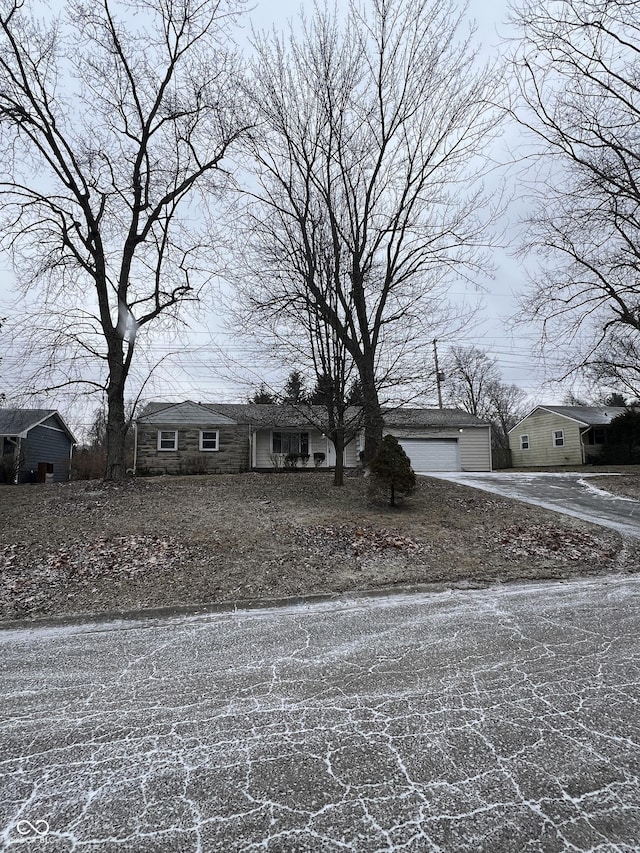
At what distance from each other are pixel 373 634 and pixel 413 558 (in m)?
2.87

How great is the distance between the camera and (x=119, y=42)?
11211mm

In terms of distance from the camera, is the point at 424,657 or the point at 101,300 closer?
the point at 424,657

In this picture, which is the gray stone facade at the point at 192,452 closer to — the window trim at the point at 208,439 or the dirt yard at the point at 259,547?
the window trim at the point at 208,439

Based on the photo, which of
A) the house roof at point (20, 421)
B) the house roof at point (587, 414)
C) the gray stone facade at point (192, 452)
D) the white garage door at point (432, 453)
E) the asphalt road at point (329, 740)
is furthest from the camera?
the house roof at point (587, 414)

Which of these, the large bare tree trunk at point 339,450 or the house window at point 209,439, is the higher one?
the house window at point 209,439

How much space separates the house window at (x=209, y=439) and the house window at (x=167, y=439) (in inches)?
45.2

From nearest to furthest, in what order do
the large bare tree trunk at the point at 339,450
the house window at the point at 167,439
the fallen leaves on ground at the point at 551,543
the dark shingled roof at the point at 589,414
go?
the fallen leaves on ground at the point at 551,543 → the large bare tree trunk at the point at 339,450 → the house window at the point at 167,439 → the dark shingled roof at the point at 589,414

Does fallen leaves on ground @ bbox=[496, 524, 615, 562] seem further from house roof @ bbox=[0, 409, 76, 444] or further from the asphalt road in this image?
house roof @ bbox=[0, 409, 76, 444]

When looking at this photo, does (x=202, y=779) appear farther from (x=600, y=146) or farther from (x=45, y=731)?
(x=600, y=146)

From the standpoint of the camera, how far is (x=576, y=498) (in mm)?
11648

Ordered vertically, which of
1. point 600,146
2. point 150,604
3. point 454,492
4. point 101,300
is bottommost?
point 150,604

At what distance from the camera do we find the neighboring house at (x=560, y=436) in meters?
25.5

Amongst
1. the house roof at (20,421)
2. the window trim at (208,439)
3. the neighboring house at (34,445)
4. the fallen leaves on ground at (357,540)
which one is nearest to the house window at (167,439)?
the window trim at (208,439)

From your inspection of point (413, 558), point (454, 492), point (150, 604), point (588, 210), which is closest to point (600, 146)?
point (588, 210)
